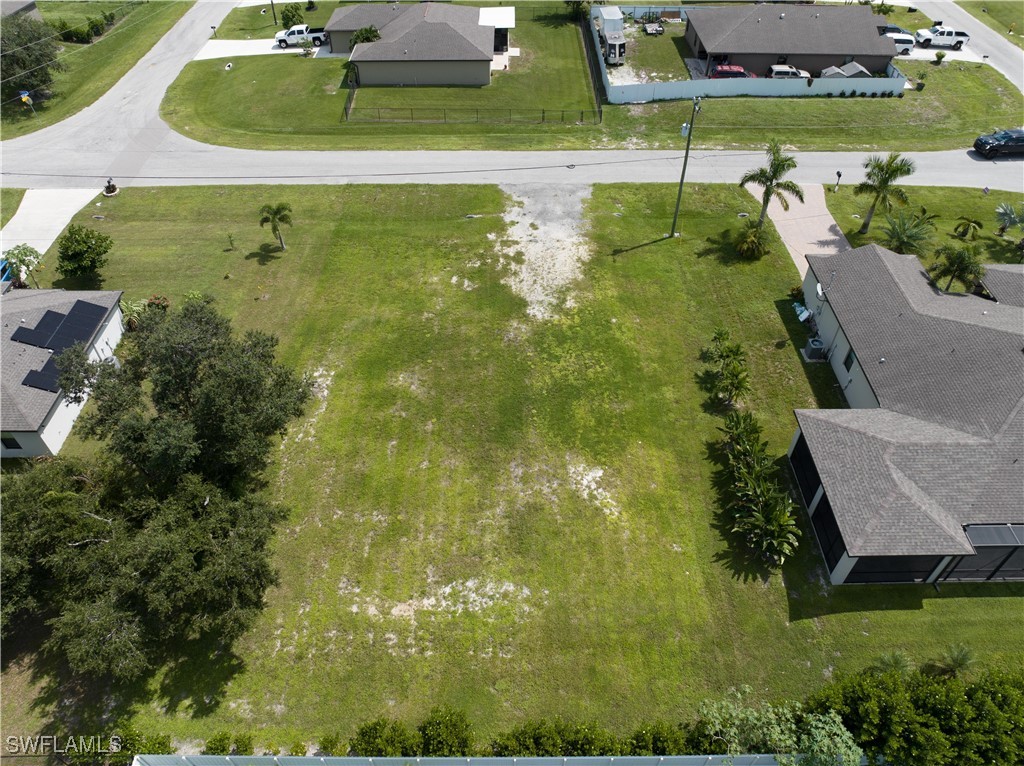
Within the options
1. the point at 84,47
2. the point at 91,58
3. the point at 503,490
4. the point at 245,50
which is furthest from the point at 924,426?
the point at 84,47

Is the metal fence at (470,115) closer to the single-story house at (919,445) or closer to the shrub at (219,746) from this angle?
the single-story house at (919,445)

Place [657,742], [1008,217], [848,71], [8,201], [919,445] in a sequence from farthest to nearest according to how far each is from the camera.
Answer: [848,71], [8,201], [1008,217], [919,445], [657,742]

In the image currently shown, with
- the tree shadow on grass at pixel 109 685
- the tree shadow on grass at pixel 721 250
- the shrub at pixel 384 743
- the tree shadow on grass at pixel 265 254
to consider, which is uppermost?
the tree shadow on grass at pixel 721 250

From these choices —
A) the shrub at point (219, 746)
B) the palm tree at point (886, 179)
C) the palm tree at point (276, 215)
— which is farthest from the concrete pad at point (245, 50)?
the shrub at point (219, 746)

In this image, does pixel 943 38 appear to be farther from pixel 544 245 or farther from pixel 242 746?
pixel 242 746

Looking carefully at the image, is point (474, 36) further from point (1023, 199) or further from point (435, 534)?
point (435, 534)

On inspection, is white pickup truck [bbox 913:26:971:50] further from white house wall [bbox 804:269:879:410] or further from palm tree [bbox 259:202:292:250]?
palm tree [bbox 259:202:292:250]
